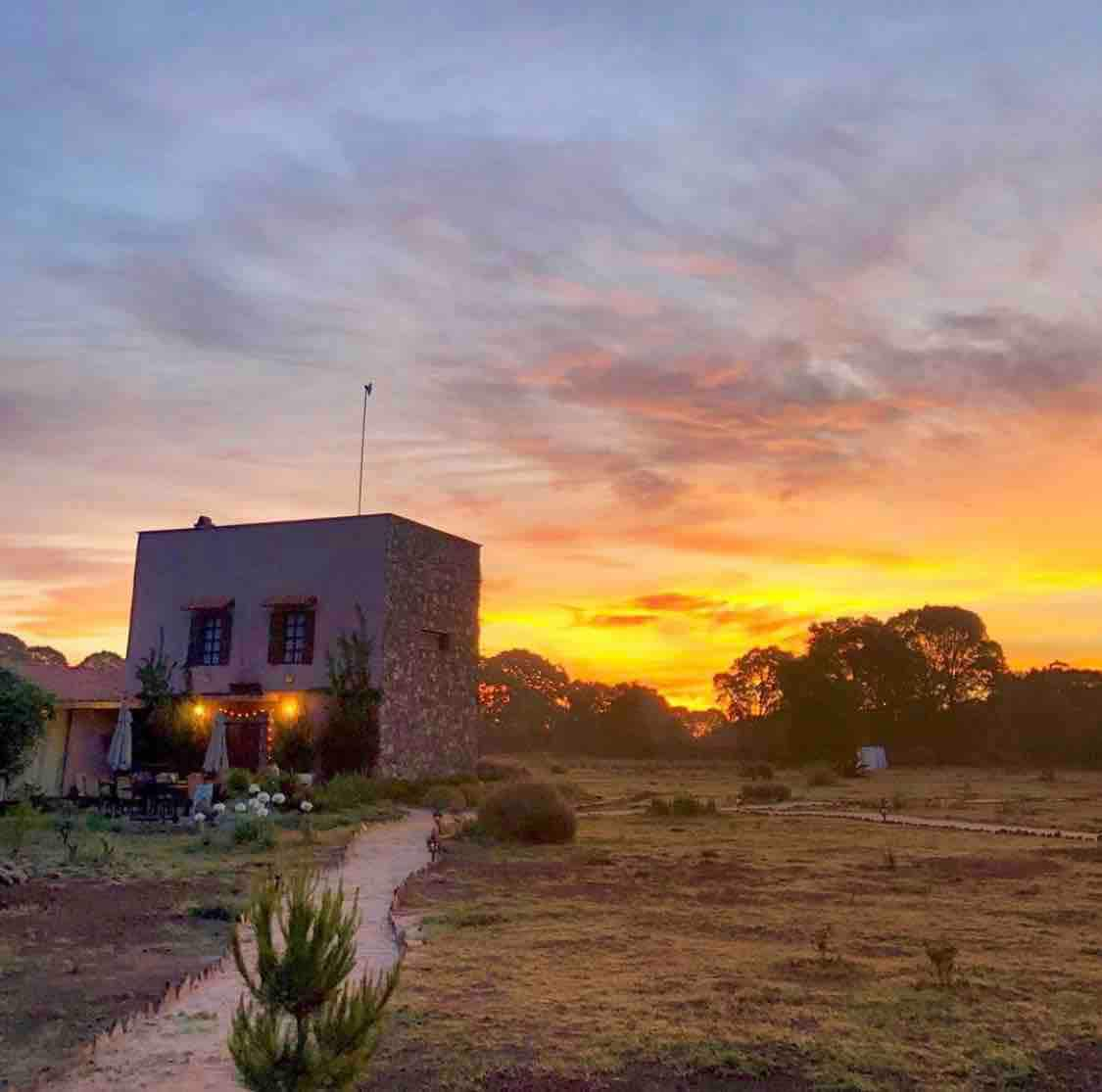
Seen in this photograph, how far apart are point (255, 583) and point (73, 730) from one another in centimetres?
618

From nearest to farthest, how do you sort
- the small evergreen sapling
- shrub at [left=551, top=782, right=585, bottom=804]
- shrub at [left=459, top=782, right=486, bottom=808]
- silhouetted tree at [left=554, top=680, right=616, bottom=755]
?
the small evergreen sapling → shrub at [left=459, top=782, right=486, bottom=808] → shrub at [left=551, top=782, right=585, bottom=804] → silhouetted tree at [left=554, top=680, right=616, bottom=755]

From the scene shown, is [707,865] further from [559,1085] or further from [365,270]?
[365,270]

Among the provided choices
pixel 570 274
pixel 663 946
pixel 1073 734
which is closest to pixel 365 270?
pixel 570 274

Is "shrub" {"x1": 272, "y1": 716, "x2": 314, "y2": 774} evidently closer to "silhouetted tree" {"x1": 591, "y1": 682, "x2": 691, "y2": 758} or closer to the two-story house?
the two-story house

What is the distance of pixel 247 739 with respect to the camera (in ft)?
95.3

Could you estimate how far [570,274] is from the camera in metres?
16.5

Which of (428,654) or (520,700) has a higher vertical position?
(520,700)

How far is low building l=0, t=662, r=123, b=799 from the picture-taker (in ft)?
87.7

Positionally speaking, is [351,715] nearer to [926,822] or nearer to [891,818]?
[891,818]

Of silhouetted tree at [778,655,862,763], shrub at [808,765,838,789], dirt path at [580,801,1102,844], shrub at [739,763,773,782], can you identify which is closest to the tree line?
silhouetted tree at [778,655,862,763]

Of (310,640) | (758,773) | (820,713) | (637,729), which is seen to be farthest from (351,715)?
(637,729)

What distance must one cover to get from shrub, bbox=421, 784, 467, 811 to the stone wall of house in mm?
2479

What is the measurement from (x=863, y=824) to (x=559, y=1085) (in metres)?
16.4

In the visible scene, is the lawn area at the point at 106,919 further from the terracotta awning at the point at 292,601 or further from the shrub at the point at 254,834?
the terracotta awning at the point at 292,601
